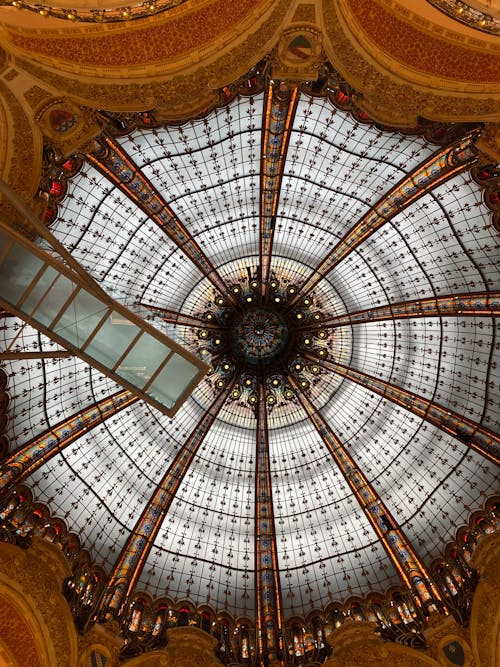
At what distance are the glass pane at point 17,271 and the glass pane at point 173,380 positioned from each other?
409cm

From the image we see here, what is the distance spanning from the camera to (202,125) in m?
16.3

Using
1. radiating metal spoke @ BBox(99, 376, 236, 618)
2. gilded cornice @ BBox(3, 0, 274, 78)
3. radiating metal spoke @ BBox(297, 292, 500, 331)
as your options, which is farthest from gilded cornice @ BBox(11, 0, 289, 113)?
radiating metal spoke @ BBox(99, 376, 236, 618)

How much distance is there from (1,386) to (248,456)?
1042cm

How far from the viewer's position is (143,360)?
13.5 metres

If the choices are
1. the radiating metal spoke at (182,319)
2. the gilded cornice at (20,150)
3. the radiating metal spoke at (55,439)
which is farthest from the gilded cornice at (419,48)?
the radiating metal spoke at (55,439)

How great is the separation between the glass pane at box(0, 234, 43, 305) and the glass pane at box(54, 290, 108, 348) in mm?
1156

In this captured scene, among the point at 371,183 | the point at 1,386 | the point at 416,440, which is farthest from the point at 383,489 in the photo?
the point at 1,386

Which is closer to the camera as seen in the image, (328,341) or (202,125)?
(202,125)

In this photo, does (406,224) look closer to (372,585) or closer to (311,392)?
(311,392)

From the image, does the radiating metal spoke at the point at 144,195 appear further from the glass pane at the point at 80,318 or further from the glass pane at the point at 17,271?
the glass pane at the point at 80,318

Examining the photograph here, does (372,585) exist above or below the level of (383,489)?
below

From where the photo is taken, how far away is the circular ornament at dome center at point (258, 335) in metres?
22.7

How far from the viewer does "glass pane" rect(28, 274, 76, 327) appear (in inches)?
491

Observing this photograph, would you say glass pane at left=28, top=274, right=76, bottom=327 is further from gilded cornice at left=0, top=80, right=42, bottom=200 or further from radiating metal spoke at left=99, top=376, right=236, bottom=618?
radiating metal spoke at left=99, top=376, right=236, bottom=618
